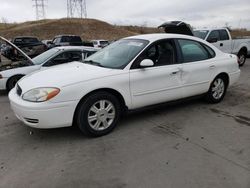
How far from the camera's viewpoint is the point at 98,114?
420 cm

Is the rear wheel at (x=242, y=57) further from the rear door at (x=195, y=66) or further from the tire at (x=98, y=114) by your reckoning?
the tire at (x=98, y=114)

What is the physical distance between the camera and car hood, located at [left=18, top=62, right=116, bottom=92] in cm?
400

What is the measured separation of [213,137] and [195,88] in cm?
142

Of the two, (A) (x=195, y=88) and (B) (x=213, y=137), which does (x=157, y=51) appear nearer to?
(A) (x=195, y=88)

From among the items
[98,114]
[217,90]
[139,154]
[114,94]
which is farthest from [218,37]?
[139,154]

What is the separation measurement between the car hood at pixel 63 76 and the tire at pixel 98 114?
32cm

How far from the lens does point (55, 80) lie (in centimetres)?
405

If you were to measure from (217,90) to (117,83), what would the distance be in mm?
2712

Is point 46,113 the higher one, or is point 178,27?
point 178,27

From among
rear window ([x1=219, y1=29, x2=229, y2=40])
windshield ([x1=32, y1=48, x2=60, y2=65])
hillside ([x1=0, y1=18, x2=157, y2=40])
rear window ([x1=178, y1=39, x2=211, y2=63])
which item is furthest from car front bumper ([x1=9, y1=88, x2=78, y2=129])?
hillside ([x1=0, y1=18, x2=157, y2=40])

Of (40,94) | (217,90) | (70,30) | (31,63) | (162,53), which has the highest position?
(70,30)

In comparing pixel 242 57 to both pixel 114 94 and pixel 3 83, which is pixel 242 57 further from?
pixel 3 83

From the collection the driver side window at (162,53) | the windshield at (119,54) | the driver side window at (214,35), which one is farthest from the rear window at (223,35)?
the windshield at (119,54)

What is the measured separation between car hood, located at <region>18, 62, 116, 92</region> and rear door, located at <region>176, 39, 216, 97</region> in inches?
62.6
